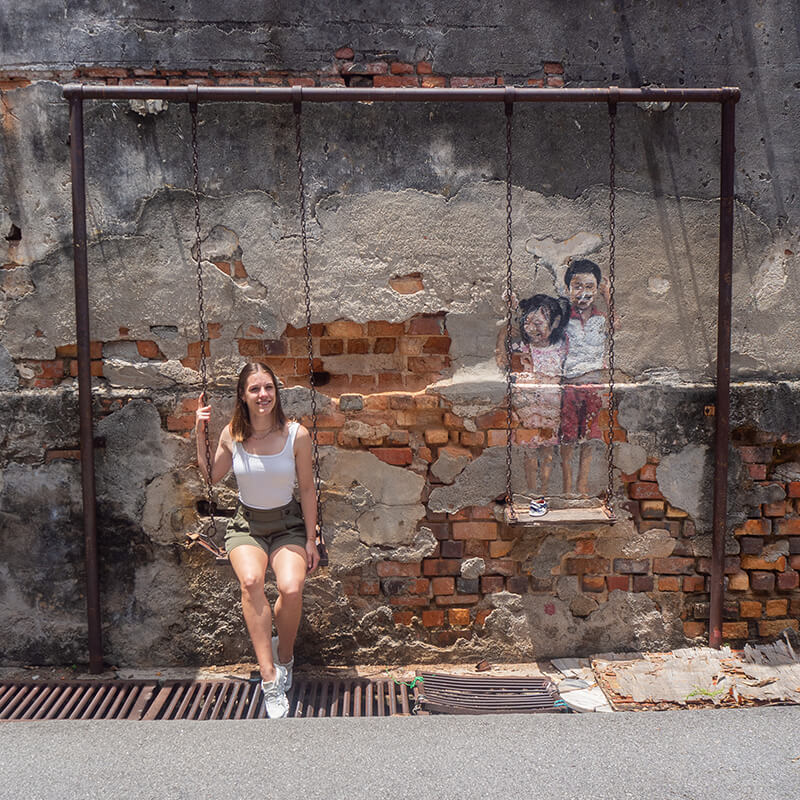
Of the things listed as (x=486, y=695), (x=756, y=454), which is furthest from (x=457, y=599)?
(x=756, y=454)

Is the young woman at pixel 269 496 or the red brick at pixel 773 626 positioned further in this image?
the red brick at pixel 773 626

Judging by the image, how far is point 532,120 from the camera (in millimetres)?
3932

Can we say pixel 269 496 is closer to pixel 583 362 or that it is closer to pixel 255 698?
pixel 255 698

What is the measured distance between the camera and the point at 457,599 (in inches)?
161

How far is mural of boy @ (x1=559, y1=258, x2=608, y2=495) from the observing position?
402 centimetres

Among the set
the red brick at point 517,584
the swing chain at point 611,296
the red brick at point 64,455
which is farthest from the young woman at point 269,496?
the swing chain at point 611,296

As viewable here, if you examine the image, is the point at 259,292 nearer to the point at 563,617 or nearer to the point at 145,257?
the point at 145,257

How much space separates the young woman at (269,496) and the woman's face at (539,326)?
1.26 meters

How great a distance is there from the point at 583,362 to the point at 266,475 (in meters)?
1.72

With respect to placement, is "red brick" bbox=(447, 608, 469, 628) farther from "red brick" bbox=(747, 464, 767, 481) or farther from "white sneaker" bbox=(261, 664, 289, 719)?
"red brick" bbox=(747, 464, 767, 481)

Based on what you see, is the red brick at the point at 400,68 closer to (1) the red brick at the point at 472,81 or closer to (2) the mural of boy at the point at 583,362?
(1) the red brick at the point at 472,81

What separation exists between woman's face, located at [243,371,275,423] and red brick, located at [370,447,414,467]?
0.63m

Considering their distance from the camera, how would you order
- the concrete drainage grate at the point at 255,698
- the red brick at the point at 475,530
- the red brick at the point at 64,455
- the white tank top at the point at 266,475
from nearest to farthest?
the concrete drainage grate at the point at 255,698
the white tank top at the point at 266,475
the red brick at the point at 64,455
the red brick at the point at 475,530

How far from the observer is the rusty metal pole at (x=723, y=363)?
3906 mm
